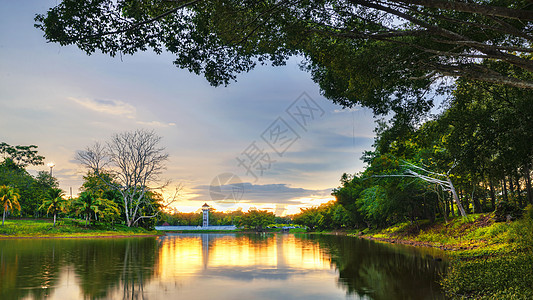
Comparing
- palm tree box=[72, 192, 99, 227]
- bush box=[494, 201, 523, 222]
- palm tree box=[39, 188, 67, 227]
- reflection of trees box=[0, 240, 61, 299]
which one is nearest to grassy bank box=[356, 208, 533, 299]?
bush box=[494, 201, 523, 222]

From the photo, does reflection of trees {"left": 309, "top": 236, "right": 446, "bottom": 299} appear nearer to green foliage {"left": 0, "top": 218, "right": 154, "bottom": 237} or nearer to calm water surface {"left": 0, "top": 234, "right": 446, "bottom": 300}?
calm water surface {"left": 0, "top": 234, "right": 446, "bottom": 300}

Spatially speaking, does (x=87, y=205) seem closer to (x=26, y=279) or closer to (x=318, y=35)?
(x=26, y=279)

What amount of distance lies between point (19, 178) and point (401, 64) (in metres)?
69.1

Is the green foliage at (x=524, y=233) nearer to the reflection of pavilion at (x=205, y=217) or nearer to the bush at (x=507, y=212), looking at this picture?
the bush at (x=507, y=212)

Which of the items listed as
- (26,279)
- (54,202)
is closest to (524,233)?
(26,279)

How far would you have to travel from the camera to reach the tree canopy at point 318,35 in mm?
8570

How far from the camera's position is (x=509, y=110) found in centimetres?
1240

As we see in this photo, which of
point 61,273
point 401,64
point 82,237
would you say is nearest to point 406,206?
point 401,64

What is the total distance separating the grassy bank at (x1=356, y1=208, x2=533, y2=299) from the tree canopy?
4.84m

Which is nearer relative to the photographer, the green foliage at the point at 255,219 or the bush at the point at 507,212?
the bush at the point at 507,212

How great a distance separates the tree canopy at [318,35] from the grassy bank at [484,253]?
4.84 meters

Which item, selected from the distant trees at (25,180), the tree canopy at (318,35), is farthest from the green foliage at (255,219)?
the tree canopy at (318,35)

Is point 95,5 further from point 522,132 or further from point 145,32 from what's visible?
point 522,132

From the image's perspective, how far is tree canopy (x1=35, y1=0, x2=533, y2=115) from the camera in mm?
8570
